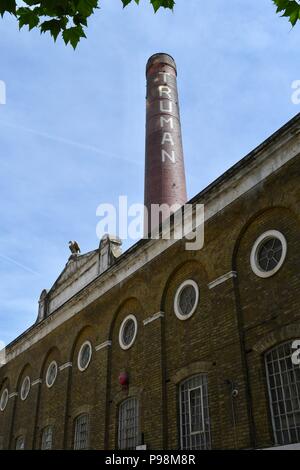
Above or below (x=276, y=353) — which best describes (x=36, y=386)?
above

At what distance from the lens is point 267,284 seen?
11258 mm

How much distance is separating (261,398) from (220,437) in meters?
1.52

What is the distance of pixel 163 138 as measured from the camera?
78.9 feet

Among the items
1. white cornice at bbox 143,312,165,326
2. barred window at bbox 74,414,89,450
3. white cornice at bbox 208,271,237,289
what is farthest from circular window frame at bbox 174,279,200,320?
barred window at bbox 74,414,89,450

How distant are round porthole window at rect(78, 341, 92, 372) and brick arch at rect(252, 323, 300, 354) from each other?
8.42 metres

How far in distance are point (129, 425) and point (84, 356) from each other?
168 inches

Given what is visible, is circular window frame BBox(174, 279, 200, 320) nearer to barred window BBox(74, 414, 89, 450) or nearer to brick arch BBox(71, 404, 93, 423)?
brick arch BBox(71, 404, 93, 423)

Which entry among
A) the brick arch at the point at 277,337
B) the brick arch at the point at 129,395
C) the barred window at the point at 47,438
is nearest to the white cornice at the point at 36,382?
the barred window at the point at 47,438

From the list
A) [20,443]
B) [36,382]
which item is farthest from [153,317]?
[20,443]

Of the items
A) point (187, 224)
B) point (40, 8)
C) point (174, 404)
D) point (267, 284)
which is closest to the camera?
point (40, 8)

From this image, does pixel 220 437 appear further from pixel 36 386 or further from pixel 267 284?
pixel 36 386
